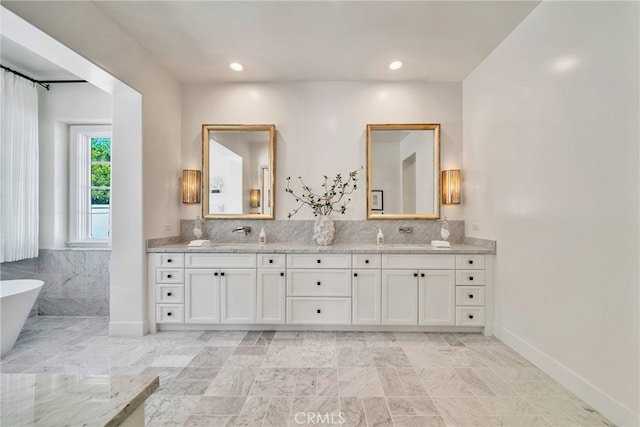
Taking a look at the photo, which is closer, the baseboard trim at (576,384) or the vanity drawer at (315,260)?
the baseboard trim at (576,384)

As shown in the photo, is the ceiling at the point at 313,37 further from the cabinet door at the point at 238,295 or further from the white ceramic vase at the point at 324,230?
the cabinet door at the point at 238,295

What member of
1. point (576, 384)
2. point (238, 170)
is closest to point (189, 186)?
point (238, 170)

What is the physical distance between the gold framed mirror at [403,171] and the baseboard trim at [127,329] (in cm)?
276

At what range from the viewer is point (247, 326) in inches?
122

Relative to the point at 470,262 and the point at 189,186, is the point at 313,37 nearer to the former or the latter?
the point at 189,186

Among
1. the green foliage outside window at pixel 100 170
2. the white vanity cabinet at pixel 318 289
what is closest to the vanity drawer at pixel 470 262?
the white vanity cabinet at pixel 318 289

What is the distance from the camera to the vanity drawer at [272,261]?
3043mm

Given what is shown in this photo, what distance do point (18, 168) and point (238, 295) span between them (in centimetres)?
287

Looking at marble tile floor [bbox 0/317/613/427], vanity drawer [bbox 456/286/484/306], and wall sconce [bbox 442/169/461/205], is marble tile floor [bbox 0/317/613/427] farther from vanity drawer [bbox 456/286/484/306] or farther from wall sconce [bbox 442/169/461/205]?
wall sconce [bbox 442/169/461/205]

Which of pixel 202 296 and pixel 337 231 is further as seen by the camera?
pixel 337 231

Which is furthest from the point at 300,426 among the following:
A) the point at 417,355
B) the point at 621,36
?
the point at 621,36

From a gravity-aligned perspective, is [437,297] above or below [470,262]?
below

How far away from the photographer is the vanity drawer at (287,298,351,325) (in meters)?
3.02

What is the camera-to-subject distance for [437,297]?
301 cm
